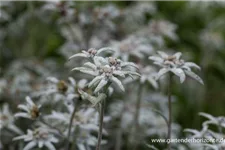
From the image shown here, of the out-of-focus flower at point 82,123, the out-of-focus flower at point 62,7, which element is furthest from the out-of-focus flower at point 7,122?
the out-of-focus flower at point 62,7

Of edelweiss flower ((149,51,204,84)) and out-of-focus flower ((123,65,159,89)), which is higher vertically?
out-of-focus flower ((123,65,159,89))

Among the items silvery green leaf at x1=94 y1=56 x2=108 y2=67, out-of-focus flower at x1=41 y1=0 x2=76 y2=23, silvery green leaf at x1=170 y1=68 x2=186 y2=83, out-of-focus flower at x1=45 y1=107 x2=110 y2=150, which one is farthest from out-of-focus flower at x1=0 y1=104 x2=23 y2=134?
silvery green leaf at x1=170 y1=68 x2=186 y2=83

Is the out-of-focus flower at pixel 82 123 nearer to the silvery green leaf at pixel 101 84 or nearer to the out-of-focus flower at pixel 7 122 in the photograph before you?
the out-of-focus flower at pixel 7 122

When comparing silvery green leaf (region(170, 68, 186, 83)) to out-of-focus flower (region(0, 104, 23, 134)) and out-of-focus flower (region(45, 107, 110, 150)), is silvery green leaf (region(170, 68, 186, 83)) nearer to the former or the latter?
out-of-focus flower (region(45, 107, 110, 150))

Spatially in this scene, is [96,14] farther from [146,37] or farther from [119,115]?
[119,115]

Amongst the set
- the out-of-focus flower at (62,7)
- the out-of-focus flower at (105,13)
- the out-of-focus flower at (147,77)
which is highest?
the out-of-focus flower at (105,13)

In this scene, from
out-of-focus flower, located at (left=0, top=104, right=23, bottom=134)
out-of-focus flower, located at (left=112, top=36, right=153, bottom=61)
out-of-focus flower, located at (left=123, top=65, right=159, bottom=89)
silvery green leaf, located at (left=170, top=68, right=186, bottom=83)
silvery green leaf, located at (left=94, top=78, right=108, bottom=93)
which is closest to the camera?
silvery green leaf, located at (left=94, top=78, right=108, bottom=93)

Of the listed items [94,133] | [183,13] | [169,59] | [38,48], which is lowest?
[94,133]

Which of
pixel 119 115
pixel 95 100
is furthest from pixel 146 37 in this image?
pixel 95 100

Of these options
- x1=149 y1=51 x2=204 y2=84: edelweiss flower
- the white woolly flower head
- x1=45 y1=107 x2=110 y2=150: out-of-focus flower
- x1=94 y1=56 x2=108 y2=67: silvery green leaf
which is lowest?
x1=45 y1=107 x2=110 y2=150: out-of-focus flower

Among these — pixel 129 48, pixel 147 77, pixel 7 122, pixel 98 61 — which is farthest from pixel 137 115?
pixel 98 61

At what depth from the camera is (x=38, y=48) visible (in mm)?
4301

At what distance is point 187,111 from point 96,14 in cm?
148

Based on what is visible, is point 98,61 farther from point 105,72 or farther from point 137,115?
point 137,115
